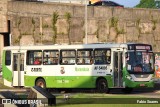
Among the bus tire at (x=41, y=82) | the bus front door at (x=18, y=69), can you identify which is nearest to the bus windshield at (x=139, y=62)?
the bus tire at (x=41, y=82)

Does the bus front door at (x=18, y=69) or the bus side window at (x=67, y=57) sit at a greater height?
the bus side window at (x=67, y=57)

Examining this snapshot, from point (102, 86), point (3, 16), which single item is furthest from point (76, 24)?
point (102, 86)

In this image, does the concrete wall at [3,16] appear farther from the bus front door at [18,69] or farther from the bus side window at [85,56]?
the bus side window at [85,56]

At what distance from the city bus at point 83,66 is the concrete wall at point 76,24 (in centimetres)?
1558

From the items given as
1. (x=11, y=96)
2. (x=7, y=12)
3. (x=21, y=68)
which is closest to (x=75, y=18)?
(x=7, y=12)

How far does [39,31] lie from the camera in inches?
2094

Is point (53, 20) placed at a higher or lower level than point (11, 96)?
higher

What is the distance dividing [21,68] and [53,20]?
57.7 ft

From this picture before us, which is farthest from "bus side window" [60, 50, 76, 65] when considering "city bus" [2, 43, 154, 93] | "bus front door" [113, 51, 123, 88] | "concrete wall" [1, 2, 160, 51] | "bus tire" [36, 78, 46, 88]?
"concrete wall" [1, 2, 160, 51]

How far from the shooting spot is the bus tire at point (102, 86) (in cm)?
3294

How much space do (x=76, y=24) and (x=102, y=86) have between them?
21.6 metres

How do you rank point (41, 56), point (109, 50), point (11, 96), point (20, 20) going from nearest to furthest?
point (11, 96) → point (109, 50) → point (41, 56) → point (20, 20)

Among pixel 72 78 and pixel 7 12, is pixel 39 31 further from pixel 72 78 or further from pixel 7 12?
pixel 72 78

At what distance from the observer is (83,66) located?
111 feet
